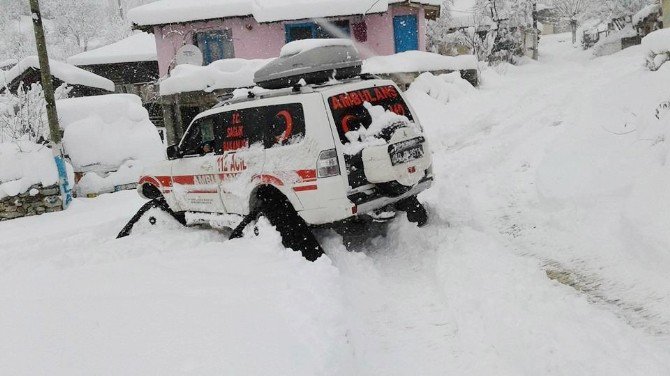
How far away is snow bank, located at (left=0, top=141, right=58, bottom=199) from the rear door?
6130 mm

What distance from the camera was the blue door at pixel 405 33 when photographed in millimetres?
22703

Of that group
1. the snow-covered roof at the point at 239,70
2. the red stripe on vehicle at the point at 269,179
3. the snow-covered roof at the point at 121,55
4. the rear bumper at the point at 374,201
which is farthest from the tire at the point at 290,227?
the snow-covered roof at the point at 121,55

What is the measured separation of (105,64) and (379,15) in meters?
18.1

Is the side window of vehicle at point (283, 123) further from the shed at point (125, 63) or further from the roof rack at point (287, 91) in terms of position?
the shed at point (125, 63)

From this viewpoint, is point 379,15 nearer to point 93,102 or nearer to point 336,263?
point 93,102

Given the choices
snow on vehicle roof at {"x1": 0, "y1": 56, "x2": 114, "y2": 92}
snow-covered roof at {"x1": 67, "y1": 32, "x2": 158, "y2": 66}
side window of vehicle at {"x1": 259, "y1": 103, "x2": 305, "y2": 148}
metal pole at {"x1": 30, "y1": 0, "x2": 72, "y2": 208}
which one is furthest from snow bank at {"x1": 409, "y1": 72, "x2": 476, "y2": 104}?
snow-covered roof at {"x1": 67, "y1": 32, "x2": 158, "y2": 66}

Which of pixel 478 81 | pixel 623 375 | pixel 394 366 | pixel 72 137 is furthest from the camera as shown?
pixel 478 81

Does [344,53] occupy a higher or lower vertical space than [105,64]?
lower

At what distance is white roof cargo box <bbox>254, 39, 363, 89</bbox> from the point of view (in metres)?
6.06

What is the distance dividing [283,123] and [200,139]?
2.05 meters

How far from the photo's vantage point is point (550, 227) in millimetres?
5863

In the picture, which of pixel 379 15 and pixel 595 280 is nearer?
pixel 595 280

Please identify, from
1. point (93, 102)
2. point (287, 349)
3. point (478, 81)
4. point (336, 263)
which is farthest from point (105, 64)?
point (287, 349)

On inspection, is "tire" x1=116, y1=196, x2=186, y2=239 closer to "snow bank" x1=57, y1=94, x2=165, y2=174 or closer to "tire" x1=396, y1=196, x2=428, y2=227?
"tire" x1=396, y1=196, x2=428, y2=227
